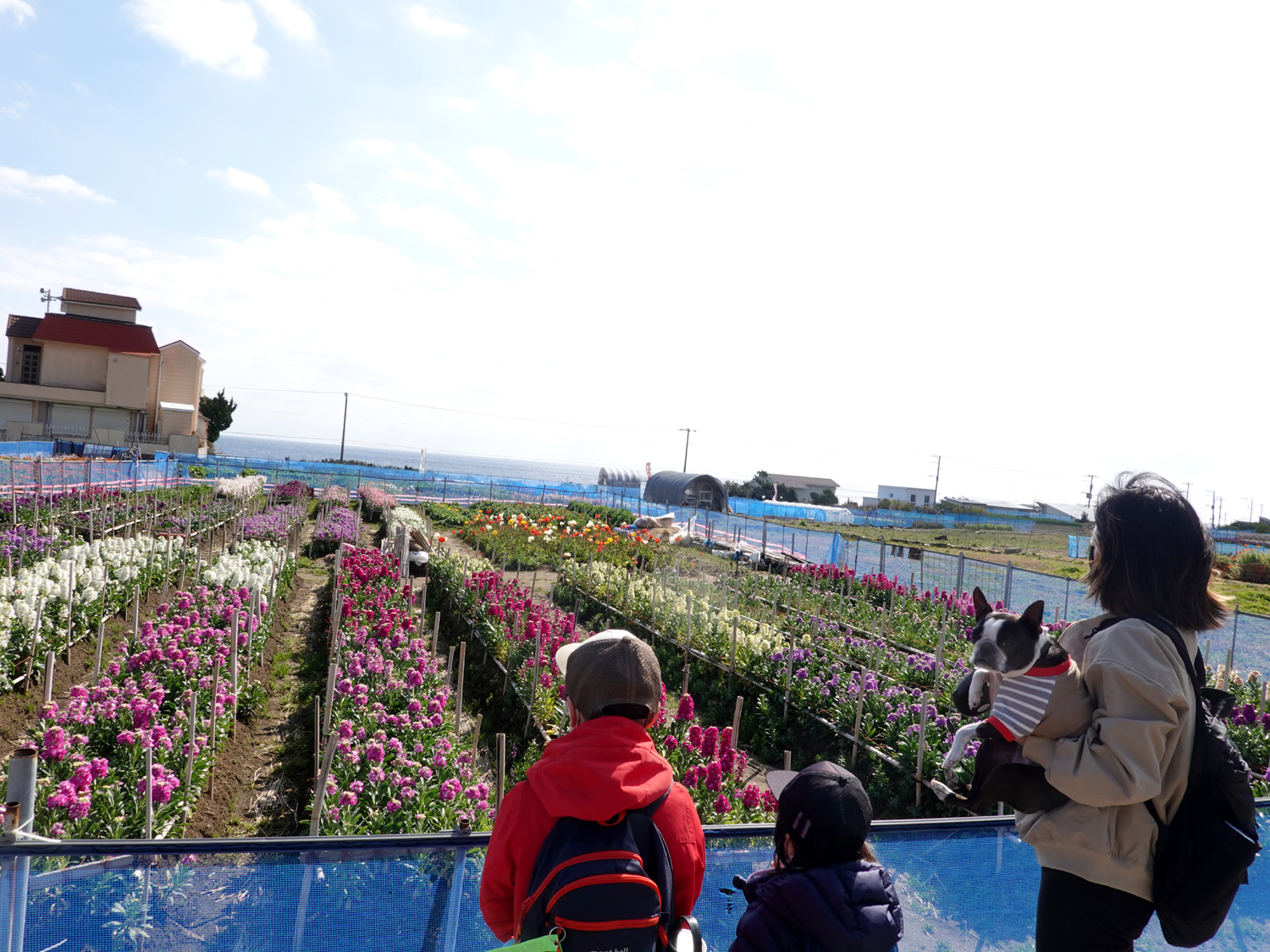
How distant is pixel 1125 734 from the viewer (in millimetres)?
A: 1474

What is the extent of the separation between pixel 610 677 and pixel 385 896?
0.86m

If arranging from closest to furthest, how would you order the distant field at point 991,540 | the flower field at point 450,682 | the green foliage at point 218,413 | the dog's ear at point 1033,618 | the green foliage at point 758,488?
1. the dog's ear at point 1033,618
2. the flower field at point 450,682
3. the distant field at point 991,540
4. the green foliage at point 218,413
5. the green foliage at point 758,488

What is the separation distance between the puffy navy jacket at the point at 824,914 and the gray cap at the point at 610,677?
468 mm

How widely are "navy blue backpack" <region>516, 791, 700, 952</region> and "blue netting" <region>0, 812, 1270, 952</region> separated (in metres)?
0.53

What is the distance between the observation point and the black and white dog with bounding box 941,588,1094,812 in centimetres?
157

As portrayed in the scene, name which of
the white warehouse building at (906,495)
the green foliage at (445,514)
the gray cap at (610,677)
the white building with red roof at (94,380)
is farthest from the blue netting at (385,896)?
the white warehouse building at (906,495)

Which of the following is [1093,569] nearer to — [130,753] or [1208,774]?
[1208,774]

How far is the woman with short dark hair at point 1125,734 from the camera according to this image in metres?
1.49

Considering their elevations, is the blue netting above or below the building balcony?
below

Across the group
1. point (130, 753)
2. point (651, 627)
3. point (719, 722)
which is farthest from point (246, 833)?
point (651, 627)

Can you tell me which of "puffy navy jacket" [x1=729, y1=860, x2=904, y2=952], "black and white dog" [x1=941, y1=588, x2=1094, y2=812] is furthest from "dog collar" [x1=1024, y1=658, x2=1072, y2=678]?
"puffy navy jacket" [x1=729, y1=860, x2=904, y2=952]

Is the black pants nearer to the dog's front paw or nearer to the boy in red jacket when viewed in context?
the dog's front paw

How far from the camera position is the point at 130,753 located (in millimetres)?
4203

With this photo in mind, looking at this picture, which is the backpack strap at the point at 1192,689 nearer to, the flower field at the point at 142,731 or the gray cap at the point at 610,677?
the gray cap at the point at 610,677
